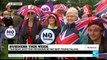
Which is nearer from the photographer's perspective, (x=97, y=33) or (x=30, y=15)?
(x=97, y=33)

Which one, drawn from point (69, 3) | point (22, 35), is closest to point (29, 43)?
point (22, 35)

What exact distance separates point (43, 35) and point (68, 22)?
337 mm

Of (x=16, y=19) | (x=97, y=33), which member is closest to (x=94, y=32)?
(x=97, y=33)

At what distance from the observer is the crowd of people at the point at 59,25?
8164 mm

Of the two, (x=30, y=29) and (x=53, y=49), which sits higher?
(x=30, y=29)

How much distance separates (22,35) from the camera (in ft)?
27.1

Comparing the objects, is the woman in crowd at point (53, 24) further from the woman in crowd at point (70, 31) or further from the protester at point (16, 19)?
the protester at point (16, 19)

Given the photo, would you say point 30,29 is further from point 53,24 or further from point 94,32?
point 94,32

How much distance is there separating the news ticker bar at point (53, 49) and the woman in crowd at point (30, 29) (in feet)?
0.24

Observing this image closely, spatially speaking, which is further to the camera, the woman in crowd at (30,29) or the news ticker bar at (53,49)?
the woman in crowd at (30,29)

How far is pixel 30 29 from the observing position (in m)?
8.31

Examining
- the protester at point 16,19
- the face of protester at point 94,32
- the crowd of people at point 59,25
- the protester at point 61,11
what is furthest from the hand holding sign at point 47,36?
the face of protester at point 94,32

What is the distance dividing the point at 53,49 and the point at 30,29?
0.39 meters

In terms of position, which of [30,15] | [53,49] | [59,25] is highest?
[30,15]
